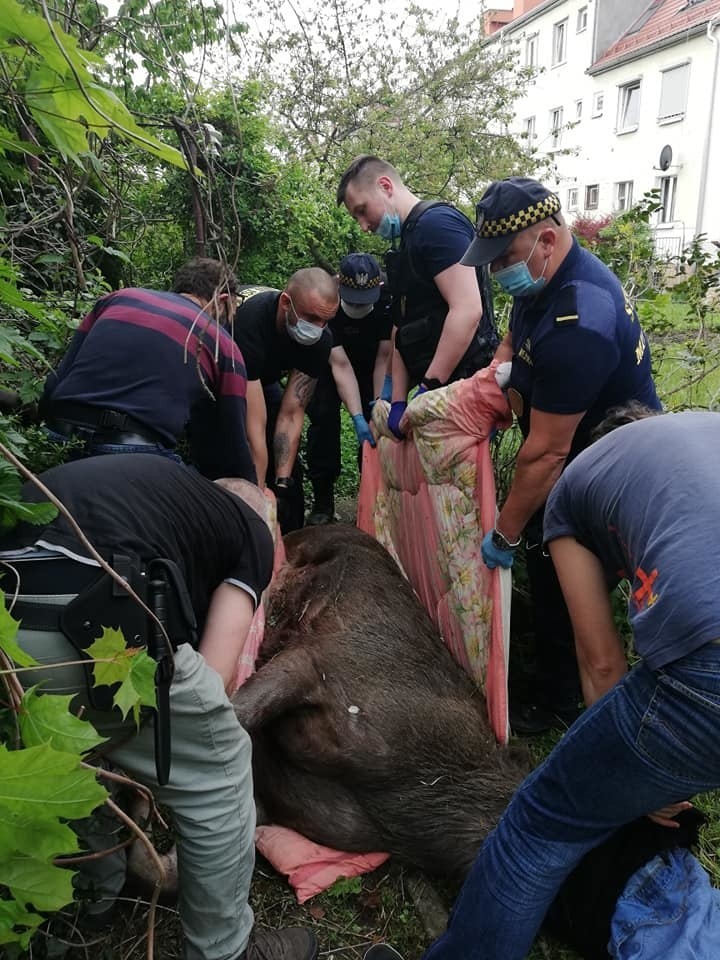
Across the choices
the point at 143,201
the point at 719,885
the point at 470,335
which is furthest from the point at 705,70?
the point at 719,885

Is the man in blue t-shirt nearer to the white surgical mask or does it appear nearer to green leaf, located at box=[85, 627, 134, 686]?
green leaf, located at box=[85, 627, 134, 686]

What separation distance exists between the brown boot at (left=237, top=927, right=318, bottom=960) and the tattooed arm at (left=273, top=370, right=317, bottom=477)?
9.32 feet

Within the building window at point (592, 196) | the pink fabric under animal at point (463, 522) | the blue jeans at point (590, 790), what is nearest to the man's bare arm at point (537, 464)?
the pink fabric under animal at point (463, 522)

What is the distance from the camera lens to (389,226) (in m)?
4.09

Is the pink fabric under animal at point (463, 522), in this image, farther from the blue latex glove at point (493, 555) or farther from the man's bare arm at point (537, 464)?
the man's bare arm at point (537, 464)

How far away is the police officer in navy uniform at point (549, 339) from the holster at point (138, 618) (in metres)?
1.61

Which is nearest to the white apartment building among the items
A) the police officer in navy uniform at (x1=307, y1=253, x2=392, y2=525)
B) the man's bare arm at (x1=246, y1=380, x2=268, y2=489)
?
the police officer in navy uniform at (x1=307, y1=253, x2=392, y2=525)

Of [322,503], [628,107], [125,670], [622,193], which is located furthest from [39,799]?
[628,107]

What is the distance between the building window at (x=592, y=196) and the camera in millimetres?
26969

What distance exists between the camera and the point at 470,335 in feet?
12.2

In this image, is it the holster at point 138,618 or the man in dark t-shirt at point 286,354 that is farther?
the man in dark t-shirt at point 286,354

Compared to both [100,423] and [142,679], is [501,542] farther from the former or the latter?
[142,679]

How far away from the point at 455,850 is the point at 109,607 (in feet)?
5.44

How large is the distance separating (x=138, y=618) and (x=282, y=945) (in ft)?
4.12
